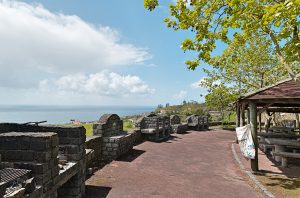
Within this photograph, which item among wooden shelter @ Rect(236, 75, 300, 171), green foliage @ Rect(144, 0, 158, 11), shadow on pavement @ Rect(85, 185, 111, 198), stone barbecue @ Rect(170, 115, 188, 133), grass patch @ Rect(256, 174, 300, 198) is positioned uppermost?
green foliage @ Rect(144, 0, 158, 11)

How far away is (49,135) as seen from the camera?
5.89 m

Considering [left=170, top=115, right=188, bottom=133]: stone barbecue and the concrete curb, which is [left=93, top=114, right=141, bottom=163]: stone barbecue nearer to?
the concrete curb

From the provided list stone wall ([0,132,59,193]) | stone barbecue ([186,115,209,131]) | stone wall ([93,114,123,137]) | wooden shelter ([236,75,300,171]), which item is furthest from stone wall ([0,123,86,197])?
stone barbecue ([186,115,209,131])

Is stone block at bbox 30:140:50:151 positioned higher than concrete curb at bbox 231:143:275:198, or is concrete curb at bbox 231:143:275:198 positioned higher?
stone block at bbox 30:140:50:151

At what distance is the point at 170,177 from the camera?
991cm

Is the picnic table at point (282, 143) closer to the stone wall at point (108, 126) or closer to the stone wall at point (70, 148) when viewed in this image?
the stone wall at point (108, 126)

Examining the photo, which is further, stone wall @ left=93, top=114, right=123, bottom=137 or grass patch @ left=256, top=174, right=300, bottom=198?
stone wall @ left=93, top=114, right=123, bottom=137

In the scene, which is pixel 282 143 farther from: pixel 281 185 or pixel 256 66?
pixel 256 66

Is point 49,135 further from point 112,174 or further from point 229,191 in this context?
point 229,191

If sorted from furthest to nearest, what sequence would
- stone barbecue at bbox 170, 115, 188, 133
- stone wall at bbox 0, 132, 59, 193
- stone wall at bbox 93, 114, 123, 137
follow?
stone barbecue at bbox 170, 115, 188, 133
stone wall at bbox 93, 114, 123, 137
stone wall at bbox 0, 132, 59, 193

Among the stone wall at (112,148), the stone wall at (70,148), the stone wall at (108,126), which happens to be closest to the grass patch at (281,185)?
the stone wall at (70,148)

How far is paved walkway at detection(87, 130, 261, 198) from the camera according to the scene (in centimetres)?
816

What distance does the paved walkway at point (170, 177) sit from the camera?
8160mm

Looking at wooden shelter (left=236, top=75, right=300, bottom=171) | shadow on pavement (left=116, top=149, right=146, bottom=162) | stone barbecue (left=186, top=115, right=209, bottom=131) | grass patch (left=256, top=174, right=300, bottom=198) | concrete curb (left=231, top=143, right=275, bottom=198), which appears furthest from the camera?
stone barbecue (left=186, top=115, right=209, bottom=131)
